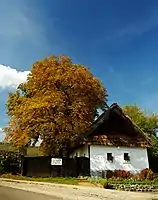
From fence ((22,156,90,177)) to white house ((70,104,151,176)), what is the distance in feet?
2.56

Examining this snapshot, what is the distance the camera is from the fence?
2714 centimetres

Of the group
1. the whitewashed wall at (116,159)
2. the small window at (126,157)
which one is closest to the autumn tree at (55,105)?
the whitewashed wall at (116,159)

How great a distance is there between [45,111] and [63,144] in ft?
16.1

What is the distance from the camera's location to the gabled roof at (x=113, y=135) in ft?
90.4

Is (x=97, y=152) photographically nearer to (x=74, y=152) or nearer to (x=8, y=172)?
(x=74, y=152)

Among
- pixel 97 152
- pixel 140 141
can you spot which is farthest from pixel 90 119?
pixel 140 141

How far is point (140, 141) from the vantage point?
2895 cm

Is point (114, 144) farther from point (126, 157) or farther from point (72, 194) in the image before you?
point (72, 194)

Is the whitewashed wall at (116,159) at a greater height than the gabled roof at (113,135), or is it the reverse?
the gabled roof at (113,135)

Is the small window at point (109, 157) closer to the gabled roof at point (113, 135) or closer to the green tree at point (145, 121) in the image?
the gabled roof at point (113, 135)

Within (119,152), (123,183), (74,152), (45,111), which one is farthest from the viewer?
(74,152)

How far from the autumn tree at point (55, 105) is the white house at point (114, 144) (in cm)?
122

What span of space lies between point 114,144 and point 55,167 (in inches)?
231

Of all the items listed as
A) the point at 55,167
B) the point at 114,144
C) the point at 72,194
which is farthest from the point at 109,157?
the point at 72,194
